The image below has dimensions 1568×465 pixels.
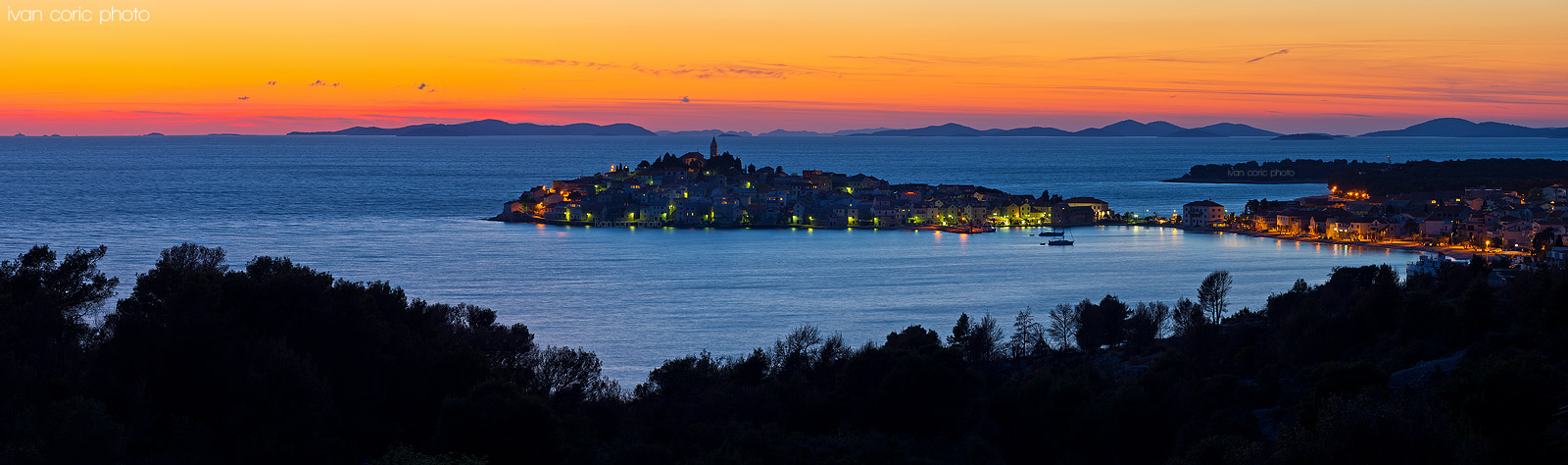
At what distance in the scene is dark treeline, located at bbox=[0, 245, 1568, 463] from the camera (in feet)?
19.1

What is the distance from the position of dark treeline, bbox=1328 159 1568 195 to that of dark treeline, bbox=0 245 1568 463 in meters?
35.7

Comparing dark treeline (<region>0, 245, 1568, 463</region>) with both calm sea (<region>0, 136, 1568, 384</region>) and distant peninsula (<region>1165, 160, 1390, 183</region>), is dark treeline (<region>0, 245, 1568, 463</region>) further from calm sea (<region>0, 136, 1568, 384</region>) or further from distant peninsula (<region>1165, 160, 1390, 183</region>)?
distant peninsula (<region>1165, 160, 1390, 183</region>)

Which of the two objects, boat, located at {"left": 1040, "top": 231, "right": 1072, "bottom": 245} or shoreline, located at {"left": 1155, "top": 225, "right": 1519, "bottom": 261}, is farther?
boat, located at {"left": 1040, "top": 231, "right": 1072, "bottom": 245}

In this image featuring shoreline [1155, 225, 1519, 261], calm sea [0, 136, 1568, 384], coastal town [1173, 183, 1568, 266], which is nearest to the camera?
calm sea [0, 136, 1568, 384]

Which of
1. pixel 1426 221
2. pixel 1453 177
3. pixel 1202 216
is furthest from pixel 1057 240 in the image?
pixel 1453 177

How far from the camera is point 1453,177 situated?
4684cm

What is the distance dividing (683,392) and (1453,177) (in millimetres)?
44910

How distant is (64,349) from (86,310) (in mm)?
1476

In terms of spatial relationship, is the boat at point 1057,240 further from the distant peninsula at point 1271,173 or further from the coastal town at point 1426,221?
the distant peninsula at point 1271,173

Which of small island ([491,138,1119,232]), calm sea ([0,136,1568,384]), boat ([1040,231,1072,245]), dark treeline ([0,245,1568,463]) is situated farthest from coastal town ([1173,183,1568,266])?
dark treeline ([0,245,1568,463])

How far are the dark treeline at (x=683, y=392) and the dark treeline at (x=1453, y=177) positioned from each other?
35678 mm

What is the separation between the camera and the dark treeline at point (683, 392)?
5832 millimetres

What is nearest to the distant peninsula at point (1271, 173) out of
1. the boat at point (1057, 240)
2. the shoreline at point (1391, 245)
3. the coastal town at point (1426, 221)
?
the coastal town at point (1426, 221)

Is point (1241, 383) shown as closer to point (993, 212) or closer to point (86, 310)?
point (86, 310)
